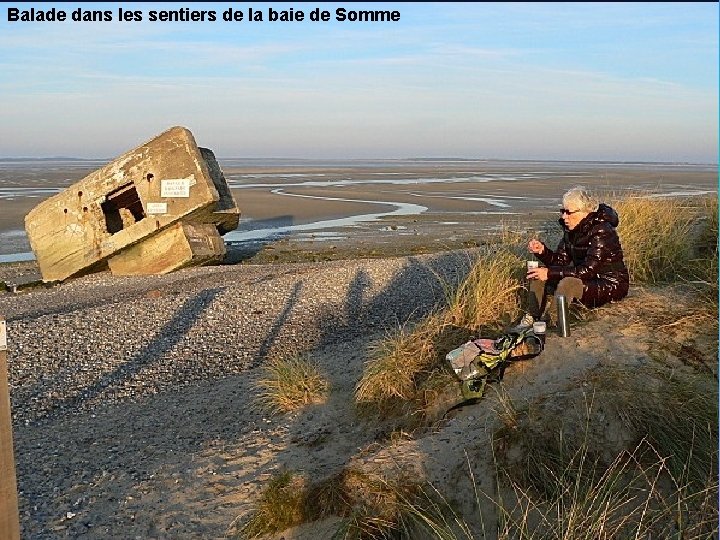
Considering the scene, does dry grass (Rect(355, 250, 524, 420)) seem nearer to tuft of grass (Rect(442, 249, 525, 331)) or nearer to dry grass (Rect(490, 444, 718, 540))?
tuft of grass (Rect(442, 249, 525, 331))

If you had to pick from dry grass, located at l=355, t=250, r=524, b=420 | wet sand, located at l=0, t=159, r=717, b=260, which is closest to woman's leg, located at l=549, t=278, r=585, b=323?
dry grass, located at l=355, t=250, r=524, b=420

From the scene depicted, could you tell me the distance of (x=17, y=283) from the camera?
13516 mm

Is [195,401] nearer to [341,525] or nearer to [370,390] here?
[370,390]

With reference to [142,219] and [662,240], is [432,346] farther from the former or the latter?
[142,219]

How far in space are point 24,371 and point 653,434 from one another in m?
5.94

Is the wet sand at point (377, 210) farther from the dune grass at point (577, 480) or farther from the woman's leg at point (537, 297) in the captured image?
the dune grass at point (577, 480)

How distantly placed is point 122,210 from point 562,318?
1007 cm

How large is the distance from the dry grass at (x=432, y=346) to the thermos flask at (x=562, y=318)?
750 millimetres

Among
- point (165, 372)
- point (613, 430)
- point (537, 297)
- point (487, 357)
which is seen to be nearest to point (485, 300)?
point (537, 297)

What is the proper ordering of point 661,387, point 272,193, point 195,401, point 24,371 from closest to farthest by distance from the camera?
point 661,387 → point 195,401 → point 24,371 → point 272,193

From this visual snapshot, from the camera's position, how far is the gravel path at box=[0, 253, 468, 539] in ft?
16.3

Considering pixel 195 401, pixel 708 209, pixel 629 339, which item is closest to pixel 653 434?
pixel 629 339

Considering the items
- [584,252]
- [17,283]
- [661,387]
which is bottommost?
[17,283]

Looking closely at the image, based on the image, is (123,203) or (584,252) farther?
(123,203)
